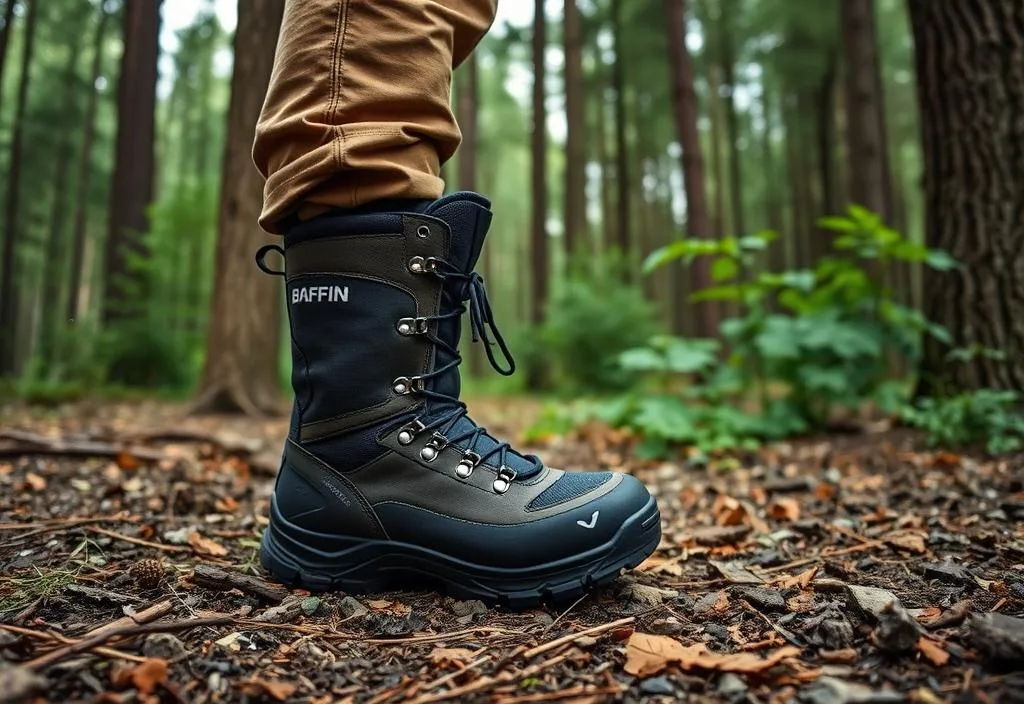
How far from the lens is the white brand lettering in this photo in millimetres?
1313

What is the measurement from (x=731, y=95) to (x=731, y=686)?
1679 centimetres

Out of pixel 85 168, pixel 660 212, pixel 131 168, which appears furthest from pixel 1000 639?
pixel 660 212

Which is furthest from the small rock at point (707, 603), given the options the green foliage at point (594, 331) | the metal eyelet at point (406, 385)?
the green foliage at point (594, 331)

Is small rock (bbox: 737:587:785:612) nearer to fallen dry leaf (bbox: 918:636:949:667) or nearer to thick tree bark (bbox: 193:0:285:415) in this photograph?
fallen dry leaf (bbox: 918:636:949:667)

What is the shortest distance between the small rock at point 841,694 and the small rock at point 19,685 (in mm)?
942

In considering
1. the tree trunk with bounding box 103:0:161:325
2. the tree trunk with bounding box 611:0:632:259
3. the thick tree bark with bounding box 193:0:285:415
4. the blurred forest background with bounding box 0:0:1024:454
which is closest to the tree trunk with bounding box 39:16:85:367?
the blurred forest background with bounding box 0:0:1024:454

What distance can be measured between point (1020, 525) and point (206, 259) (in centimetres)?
795

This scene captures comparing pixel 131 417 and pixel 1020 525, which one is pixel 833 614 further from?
pixel 131 417

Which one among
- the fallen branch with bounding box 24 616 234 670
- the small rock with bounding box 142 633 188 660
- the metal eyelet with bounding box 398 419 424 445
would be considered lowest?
the small rock with bounding box 142 633 188 660

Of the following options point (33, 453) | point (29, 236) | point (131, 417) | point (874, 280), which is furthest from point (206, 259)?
point (29, 236)

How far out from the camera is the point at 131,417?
15.8 ft

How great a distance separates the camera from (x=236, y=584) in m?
1.28

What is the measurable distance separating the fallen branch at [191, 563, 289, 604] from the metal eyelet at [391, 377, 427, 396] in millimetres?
461

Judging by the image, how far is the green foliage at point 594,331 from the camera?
813 cm
